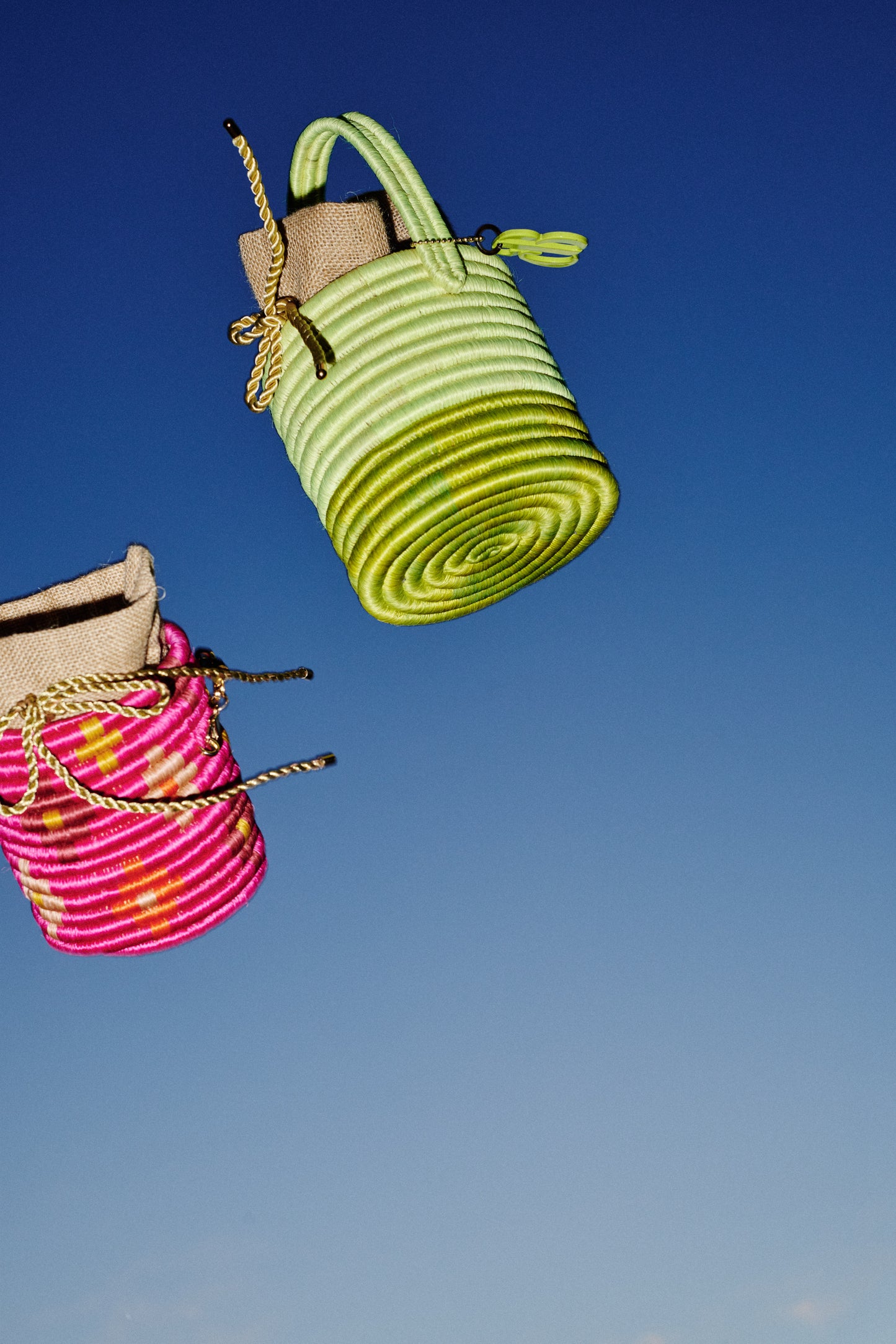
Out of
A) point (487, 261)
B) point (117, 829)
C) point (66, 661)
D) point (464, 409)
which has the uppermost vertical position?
point (487, 261)

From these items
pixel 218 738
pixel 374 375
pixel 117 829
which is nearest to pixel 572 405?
pixel 374 375

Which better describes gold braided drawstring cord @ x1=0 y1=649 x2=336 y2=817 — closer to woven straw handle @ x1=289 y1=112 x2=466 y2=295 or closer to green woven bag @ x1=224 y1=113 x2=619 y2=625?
green woven bag @ x1=224 y1=113 x2=619 y2=625

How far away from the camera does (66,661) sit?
1.24 meters

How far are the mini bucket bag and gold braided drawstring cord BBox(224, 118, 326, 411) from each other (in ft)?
0.64

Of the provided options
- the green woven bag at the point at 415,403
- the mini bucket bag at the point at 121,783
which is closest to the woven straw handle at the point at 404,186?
the green woven bag at the point at 415,403

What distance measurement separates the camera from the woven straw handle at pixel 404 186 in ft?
4.19

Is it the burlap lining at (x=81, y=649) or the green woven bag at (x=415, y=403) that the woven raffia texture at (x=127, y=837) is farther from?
the green woven bag at (x=415, y=403)

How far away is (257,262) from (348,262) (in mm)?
121

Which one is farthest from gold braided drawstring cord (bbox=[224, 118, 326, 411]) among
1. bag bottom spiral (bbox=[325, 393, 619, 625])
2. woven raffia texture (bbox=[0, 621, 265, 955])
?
woven raffia texture (bbox=[0, 621, 265, 955])

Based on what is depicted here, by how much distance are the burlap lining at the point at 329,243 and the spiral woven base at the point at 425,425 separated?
4cm

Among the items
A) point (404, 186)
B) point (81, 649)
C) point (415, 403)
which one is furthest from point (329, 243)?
point (81, 649)

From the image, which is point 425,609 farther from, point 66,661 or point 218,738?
point 66,661

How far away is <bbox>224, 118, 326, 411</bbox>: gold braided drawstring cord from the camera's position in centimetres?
129

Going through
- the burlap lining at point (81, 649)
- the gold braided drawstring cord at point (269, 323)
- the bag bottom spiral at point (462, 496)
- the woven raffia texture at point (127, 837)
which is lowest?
the woven raffia texture at point (127, 837)
